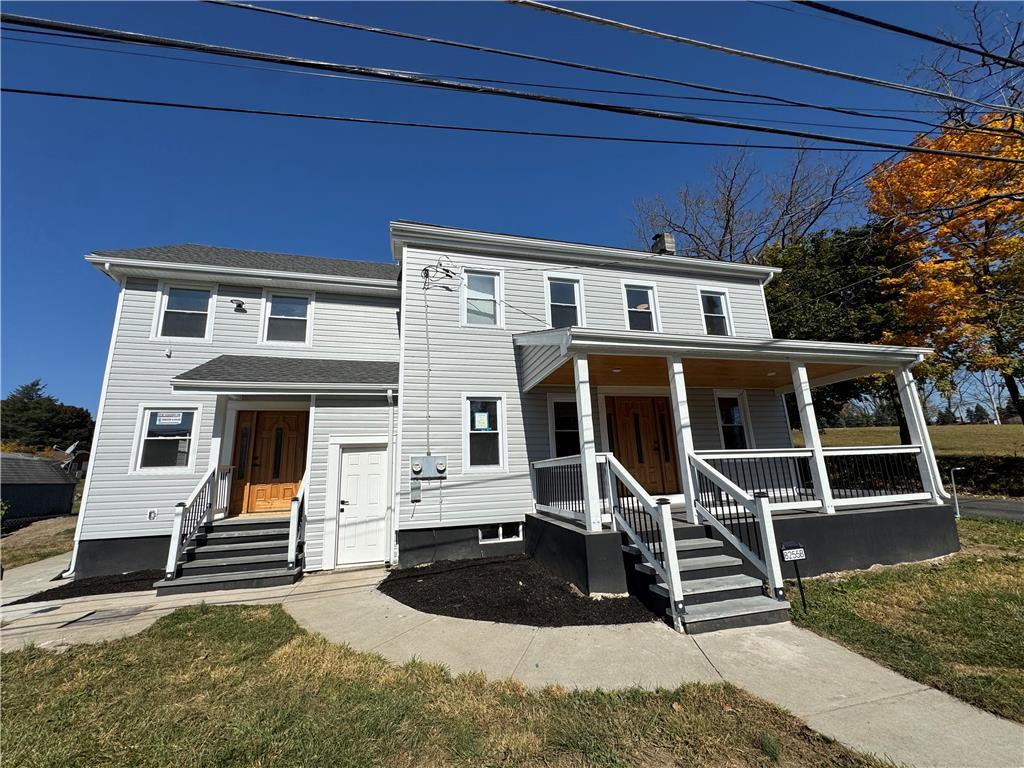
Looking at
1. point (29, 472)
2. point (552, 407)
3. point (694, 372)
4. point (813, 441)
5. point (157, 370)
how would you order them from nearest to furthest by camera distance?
1. point (813, 441)
2. point (694, 372)
3. point (157, 370)
4. point (552, 407)
5. point (29, 472)

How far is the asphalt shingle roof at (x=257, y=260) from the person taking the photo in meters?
9.16

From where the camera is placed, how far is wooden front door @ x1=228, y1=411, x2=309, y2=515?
27.6ft

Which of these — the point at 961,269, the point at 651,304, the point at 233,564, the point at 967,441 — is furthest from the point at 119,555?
the point at 967,441

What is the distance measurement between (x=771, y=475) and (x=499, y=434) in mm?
5619

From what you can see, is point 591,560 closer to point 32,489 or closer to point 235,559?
point 235,559

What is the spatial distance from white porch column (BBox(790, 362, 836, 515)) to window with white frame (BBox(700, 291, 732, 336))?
3581 mm

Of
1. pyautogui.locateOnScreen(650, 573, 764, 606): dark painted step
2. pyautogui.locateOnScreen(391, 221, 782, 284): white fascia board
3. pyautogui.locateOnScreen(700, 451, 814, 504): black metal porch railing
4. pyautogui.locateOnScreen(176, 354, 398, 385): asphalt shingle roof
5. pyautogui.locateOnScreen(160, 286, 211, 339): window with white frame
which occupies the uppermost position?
pyautogui.locateOnScreen(391, 221, 782, 284): white fascia board

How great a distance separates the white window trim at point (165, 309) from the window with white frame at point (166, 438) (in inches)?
60.9

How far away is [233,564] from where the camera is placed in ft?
23.0

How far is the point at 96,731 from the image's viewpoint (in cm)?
299

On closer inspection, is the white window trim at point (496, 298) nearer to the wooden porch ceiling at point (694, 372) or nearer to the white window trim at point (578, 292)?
the white window trim at point (578, 292)

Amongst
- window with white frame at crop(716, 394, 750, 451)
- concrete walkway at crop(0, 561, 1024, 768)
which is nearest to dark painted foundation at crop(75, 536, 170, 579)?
concrete walkway at crop(0, 561, 1024, 768)

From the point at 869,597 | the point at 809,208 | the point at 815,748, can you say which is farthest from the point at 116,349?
the point at 809,208

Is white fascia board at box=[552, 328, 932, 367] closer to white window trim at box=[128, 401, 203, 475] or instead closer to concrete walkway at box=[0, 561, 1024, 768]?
concrete walkway at box=[0, 561, 1024, 768]
